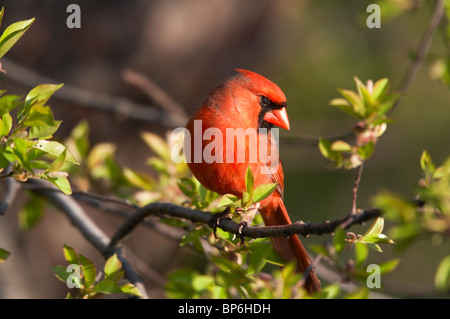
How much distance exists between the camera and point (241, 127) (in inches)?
95.2

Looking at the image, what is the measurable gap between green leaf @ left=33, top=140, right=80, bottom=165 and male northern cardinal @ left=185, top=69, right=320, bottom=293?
0.72 m

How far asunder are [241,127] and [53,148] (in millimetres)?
948

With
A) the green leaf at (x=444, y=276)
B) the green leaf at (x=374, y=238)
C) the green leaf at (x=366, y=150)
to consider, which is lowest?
the green leaf at (x=444, y=276)

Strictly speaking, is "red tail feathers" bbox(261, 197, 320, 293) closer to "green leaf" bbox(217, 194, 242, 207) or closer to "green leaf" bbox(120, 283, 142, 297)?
"green leaf" bbox(217, 194, 242, 207)

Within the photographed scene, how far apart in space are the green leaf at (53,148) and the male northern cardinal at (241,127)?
2.35 ft

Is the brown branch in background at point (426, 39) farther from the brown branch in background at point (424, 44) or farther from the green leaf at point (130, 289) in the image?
the green leaf at point (130, 289)

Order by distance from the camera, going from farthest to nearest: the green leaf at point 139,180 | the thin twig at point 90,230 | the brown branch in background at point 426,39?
the green leaf at point 139,180 → the brown branch in background at point 426,39 → the thin twig at point 90,230

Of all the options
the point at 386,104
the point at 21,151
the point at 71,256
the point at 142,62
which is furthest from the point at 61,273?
the point at 142,62

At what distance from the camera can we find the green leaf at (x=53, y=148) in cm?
168

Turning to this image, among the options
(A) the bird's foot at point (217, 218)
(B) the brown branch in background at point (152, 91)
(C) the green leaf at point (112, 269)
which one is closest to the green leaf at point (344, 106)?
(A) the bird's foot at point (217, 218)

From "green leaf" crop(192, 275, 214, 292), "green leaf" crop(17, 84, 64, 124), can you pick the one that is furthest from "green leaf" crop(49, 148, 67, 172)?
"green leaf" crop(192, 275, 214, 292)

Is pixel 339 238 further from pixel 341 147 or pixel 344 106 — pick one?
pixel 344 106

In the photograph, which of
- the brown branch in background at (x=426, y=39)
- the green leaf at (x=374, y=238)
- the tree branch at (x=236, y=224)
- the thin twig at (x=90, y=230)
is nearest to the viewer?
the tree branch at (x=236, y=224)
